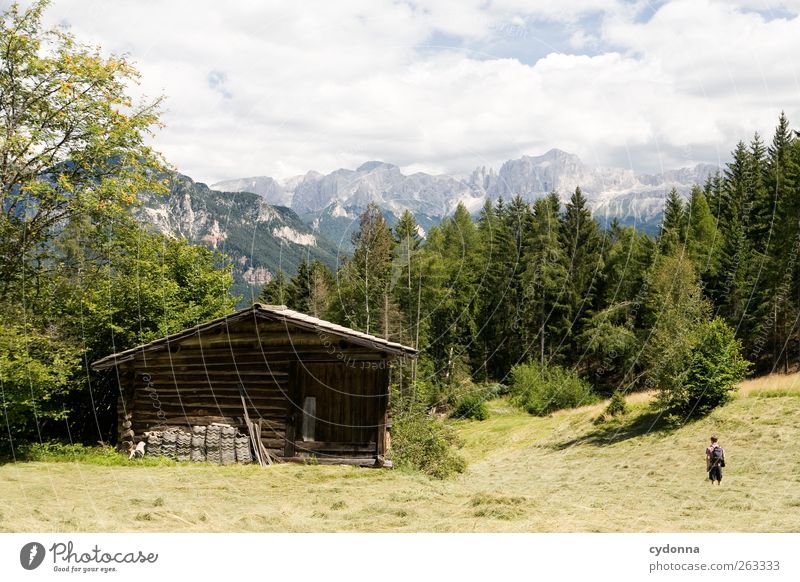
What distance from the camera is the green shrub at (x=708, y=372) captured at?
1220 inches

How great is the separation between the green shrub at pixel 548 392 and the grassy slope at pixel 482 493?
15959 millimetres

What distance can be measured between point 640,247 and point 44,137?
51.0m

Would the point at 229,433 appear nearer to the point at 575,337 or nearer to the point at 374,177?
the point at 374,177

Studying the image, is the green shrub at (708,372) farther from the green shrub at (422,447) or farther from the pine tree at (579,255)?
the pine tree at (579,255)

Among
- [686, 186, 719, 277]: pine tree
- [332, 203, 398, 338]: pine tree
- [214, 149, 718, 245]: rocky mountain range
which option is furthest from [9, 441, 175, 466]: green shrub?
[686, 186, 719, 277]: pine tree

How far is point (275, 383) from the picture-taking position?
22.2 meters

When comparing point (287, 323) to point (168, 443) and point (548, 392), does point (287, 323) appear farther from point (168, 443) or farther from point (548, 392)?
point (548, 392)

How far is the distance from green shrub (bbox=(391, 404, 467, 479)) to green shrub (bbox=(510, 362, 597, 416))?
933 inches

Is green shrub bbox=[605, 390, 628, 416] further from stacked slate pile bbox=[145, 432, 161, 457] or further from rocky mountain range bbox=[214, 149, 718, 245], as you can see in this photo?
stacked slate pile bbox=[145, 432, 161, 457]

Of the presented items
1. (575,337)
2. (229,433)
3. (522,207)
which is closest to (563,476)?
(229,433)

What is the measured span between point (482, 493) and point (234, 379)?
1048cm

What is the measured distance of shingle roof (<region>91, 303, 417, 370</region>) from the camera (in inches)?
794

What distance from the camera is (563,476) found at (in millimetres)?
25141
